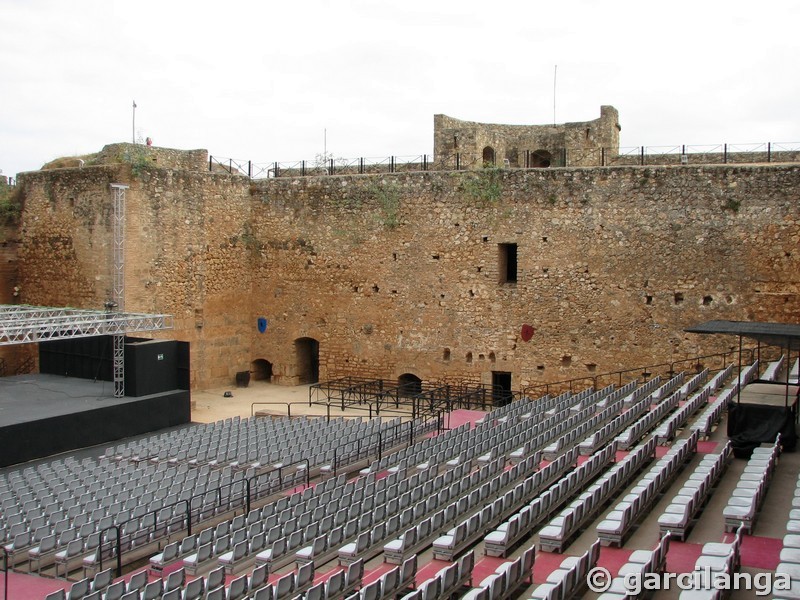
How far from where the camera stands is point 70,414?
16.9 meters

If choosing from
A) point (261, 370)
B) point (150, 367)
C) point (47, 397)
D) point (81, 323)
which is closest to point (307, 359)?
point (261, 370)

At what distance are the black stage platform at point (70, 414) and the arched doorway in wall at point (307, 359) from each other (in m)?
5.31

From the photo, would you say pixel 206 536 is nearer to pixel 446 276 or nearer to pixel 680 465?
pixel 680 465

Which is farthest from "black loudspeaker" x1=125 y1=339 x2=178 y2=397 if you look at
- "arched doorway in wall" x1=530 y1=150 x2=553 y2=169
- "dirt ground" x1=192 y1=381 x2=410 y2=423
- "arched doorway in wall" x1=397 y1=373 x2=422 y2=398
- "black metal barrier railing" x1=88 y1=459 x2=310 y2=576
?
"arched doorway in wall" x1=530 y1=150 x2=553 y2=169

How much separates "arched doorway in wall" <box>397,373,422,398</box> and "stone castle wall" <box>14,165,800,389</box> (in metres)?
0.32

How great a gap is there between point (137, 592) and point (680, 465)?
7.53m

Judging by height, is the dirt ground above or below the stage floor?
below

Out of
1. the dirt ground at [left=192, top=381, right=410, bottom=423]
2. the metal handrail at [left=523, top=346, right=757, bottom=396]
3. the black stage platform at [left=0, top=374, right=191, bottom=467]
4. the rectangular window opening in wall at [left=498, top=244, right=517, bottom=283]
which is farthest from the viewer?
the rectangular window opening in wall at [left=498, top=244, right=517, bottom=283]

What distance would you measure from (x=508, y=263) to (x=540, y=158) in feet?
18.9

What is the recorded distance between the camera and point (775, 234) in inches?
750

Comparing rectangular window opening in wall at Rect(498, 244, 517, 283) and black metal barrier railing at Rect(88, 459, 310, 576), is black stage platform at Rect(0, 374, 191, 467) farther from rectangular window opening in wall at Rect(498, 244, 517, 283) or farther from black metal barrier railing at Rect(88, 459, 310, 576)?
rectangular window opening in wall at Rect(498, 244, 517, 283)

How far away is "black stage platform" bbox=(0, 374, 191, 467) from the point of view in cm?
1602

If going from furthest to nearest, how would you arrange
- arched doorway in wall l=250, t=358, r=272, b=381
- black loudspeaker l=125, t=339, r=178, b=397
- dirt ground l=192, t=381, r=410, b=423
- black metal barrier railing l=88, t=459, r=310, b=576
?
arched doorway in wall l=250, t=358, r=272, b=381, dirt ground l=192, t=381, r=410, b=423, black loudspeaker l=125, t=339, r=178, b=397, black metal barrier railing l=88, t=459, r=310, b=576

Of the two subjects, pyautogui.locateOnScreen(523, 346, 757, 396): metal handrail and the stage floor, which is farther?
pyautogui.locateOnScreen(523, 346, 757, 396): metal handrail
